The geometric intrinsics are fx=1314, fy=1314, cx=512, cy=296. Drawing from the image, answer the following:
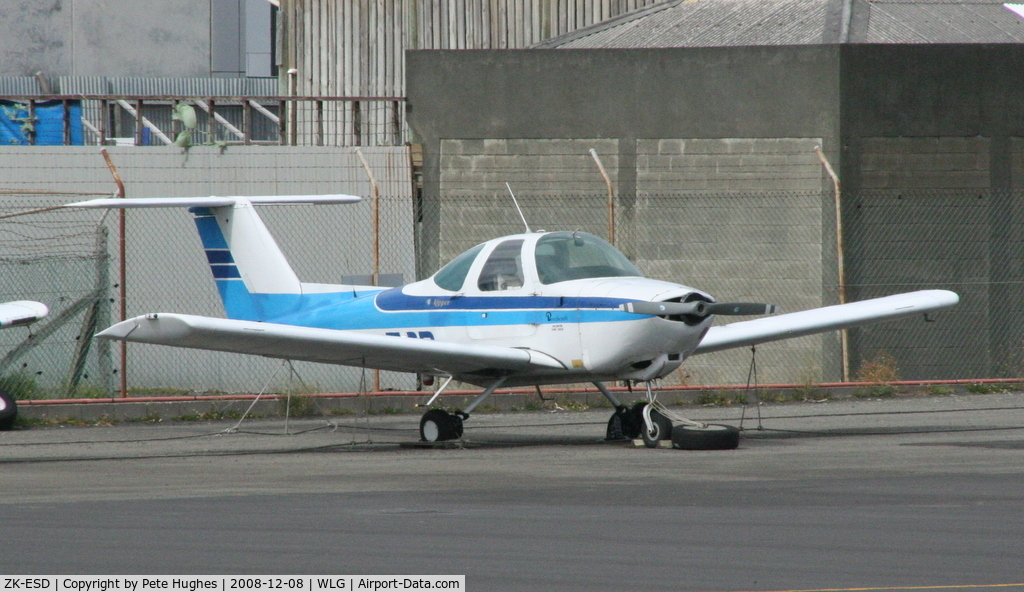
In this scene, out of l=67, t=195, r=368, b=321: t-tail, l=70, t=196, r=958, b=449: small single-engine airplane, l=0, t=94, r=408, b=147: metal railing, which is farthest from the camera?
l=0, t=94, r=408, b=147: metal railing

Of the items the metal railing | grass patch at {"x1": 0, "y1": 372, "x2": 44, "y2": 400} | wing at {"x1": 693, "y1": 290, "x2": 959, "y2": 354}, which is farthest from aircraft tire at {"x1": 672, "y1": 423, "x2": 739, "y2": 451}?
the metal railing

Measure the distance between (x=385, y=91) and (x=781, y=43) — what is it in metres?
6.74

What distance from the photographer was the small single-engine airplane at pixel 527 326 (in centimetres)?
1099

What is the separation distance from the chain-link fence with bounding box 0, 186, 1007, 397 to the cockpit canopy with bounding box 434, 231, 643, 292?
521 cm

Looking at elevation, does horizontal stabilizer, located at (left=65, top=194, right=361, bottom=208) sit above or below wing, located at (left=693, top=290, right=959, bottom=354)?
above

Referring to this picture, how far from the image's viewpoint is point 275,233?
1730cm

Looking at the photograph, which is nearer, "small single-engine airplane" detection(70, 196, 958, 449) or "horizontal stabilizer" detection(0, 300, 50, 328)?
"small single-engine airplane" detection(70, 196, 958, 449)

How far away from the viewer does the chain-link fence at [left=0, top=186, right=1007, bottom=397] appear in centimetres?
1684

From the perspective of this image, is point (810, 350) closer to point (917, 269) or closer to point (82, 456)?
point (917, 269)

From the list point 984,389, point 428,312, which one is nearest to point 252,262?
point 428,312

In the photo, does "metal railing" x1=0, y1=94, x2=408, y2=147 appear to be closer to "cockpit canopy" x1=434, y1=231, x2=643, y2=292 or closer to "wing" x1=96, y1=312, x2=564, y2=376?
"cockpit canopy" x1=434, y1=231, x2=643, y2=292

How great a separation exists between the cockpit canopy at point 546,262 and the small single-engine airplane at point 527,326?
0.01 m

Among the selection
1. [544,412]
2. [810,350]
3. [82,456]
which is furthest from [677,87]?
[82,456]

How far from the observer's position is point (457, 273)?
40.1ft
